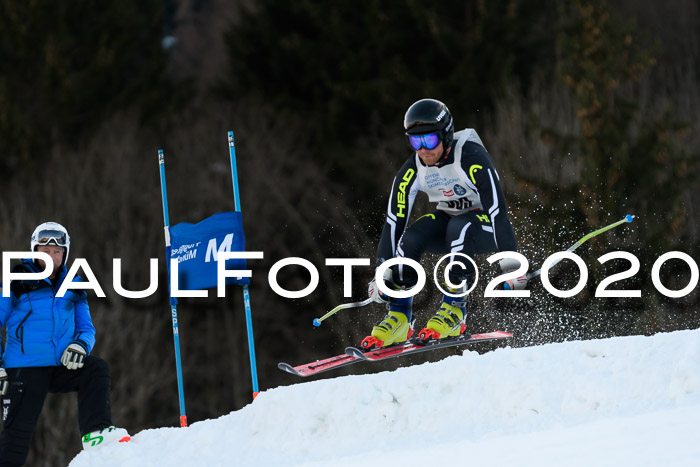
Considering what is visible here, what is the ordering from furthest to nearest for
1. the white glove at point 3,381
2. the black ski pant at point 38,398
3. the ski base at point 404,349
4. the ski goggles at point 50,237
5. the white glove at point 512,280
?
1. the ski base at point 404,349
2. the white glove at point 512,280
3. the ski goggles at point 50,237
4. the black ski pant at point 38,398
5. the white glove at point 3,381

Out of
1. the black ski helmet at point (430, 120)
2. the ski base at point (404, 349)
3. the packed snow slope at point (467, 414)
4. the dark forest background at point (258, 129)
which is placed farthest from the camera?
the dark forest background at point (258, 129)

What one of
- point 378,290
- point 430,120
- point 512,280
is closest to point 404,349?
point 378,290

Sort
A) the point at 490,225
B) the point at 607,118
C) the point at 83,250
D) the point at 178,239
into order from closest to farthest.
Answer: the point at 490,225, the point at 178,239, the point at 607,118, the point at 83,250

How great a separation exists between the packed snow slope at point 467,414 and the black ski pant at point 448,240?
872 millimetres

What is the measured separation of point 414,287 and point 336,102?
60.1 ft

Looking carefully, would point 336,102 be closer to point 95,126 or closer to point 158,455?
point 95,126

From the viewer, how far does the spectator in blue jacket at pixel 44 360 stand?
7395mm

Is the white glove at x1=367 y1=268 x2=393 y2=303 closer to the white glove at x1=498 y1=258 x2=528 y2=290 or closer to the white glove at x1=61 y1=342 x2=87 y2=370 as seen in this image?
the white glove at x1=498 y1=258 x2=528 y2=290

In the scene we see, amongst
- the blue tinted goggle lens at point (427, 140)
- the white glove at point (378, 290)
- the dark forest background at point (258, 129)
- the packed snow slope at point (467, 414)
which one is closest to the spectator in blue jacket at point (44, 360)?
the packed snow slope at point (467, 414)

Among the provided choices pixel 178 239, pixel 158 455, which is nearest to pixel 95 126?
pixel 178 239

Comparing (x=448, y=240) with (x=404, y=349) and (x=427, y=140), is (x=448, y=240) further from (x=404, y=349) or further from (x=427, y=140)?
(x=404, y=349)

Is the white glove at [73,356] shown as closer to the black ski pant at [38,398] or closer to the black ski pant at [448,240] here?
the black ski pant at [38,398]

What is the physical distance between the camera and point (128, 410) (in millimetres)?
24328

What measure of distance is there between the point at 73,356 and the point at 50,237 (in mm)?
927
